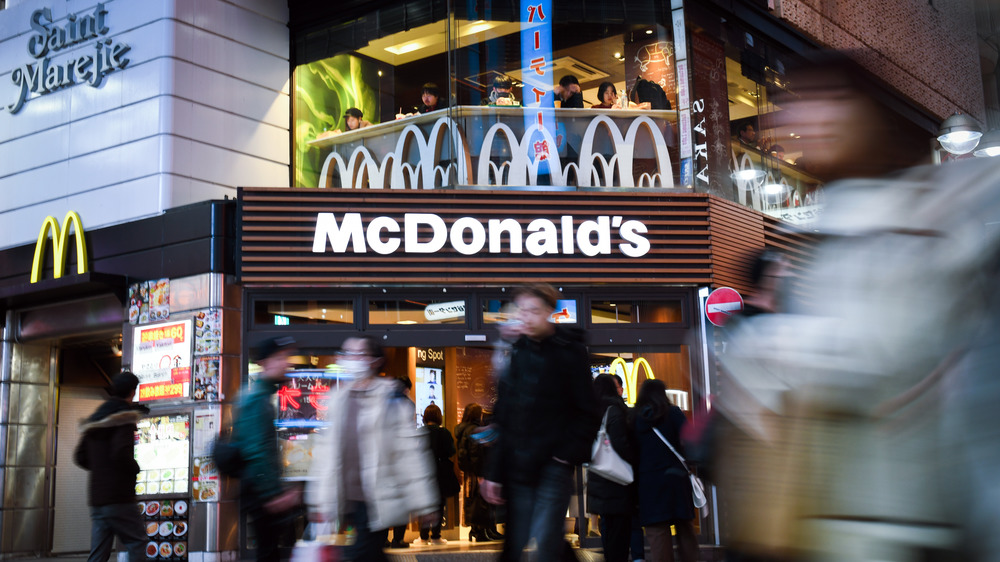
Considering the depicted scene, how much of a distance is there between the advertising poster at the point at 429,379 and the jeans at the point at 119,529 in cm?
641

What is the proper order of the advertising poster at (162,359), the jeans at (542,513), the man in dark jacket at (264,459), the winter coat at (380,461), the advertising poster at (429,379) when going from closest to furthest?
the jeans at (542,513)
the winter coat at (380,461)
the man in dark jacket at (264,459)
the advertising poster at (162,359)
the advertising poster at (429,379)

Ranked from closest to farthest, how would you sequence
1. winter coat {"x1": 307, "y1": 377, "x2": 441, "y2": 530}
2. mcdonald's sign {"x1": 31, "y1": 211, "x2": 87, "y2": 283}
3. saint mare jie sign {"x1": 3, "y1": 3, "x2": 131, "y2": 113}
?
winter coat {"x1": 307, "y1": 377, "x2": 441, "y2": 530}
mcdonald's sign {"x1": 31, "y1": 211, "x2": 87, "y2": 283}
saint mare jie sign {"x1": 3, "y1": 3, "x2": 131, "y2": 113}

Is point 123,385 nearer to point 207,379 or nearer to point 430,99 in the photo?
point 207,379

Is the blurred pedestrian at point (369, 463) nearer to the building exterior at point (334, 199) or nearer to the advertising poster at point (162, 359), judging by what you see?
the building exterior at point (334, 199)

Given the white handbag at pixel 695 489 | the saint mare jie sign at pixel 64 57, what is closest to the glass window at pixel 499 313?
the white handbag at pixel 695 489

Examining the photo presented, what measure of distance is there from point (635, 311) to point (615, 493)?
17.0ft

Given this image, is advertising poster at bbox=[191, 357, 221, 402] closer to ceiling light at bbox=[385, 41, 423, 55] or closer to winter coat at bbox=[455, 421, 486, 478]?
winter coat at bbox=[455, 421, 486, 478]

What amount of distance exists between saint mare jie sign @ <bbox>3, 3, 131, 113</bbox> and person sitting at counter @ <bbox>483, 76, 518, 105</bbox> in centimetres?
485

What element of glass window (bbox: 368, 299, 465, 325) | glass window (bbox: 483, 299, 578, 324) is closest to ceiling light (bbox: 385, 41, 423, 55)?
glass window (bbox: 368, 299, 465, 325)

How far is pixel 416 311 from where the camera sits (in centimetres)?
1229

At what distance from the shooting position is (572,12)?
517 inches

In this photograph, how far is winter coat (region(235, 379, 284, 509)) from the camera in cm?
577

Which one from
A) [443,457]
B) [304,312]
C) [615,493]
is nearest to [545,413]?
[615,493]

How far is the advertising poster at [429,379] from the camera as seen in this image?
14.0 m
